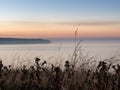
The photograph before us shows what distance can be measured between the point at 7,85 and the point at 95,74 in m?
1.77

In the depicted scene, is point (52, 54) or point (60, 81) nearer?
point (60, 81)

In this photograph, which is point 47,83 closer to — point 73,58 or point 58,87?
point 58,87

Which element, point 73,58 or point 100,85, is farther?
point 73,58

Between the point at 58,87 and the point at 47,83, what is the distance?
17.6 inches

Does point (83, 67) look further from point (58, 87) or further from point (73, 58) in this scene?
point (58, 87)

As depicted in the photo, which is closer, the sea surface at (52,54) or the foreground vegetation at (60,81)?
the foreground vegetation at (60,81)

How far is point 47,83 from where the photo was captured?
6.59 metres

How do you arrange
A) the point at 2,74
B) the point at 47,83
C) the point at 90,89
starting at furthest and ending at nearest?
the point at 2,74
the point at 47,83
the point at 90,89

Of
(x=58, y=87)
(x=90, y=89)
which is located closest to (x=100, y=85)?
(x=90, y=89)

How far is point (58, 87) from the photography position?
620 centimetres

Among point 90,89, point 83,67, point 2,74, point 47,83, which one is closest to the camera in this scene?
point 90,89

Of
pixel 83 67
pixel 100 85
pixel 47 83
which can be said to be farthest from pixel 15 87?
pixel 83 67

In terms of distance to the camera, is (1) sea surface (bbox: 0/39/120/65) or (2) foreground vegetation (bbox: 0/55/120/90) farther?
(1) sea surface (bbox: 0/39/120/65)

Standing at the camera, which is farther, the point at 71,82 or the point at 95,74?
the point at 95,74
